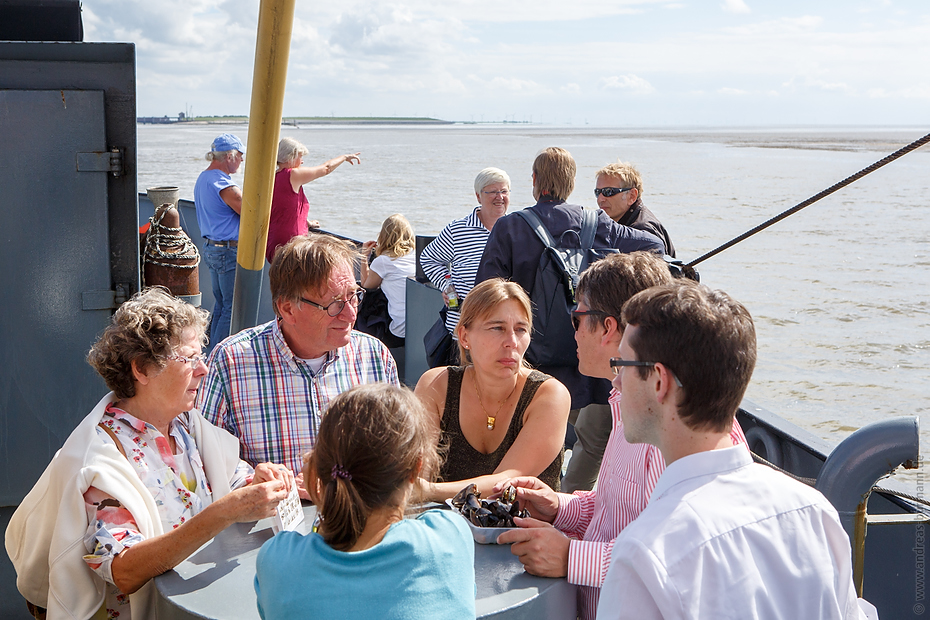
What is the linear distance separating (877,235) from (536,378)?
24.5 meters

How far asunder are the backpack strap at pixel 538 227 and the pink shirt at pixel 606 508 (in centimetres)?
166

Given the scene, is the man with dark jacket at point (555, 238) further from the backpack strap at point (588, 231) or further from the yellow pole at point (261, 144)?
the yellow pole at point (261, 144)

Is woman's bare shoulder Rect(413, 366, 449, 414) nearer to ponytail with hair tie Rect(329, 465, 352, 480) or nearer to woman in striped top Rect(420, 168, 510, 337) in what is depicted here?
ponytail with hair tie Rect(329, 465, 352, 480)

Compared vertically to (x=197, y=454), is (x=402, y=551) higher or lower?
higher

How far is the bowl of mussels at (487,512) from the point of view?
7.16 feet

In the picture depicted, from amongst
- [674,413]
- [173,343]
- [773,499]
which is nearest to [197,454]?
[173,343]

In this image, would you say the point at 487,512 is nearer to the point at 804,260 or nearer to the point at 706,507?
the point at 706,507

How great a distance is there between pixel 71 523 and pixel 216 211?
483cm

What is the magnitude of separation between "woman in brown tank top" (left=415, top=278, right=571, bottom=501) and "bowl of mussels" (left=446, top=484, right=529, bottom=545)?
452 millimetres

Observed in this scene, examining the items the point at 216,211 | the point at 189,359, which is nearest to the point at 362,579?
the point at 189,359

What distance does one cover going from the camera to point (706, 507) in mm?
1329

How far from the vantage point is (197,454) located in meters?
2.35

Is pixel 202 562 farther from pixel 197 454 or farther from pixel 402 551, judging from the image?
pixel 402 551

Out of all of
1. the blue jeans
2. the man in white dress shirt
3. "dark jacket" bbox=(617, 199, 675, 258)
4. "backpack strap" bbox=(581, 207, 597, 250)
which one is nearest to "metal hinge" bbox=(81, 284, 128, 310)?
"backpack strap" bbox=(581, 207, 597, 250)
